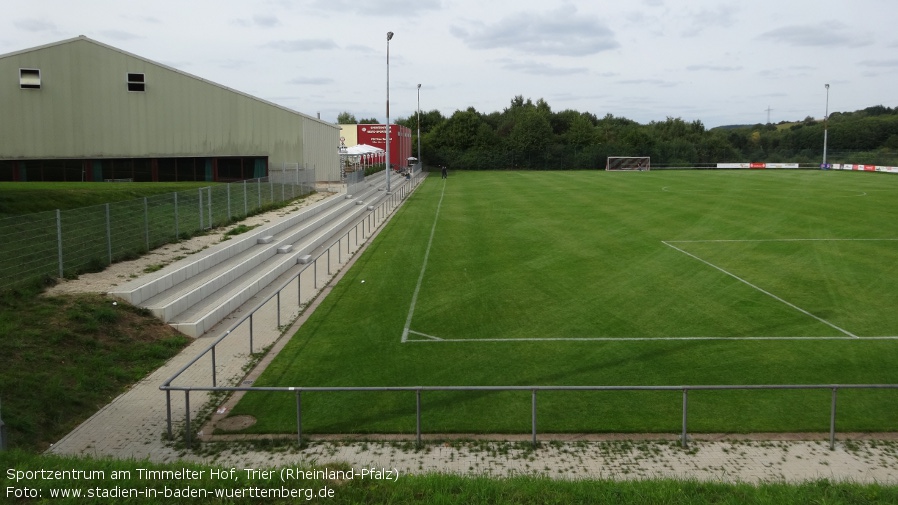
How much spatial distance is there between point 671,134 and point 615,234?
321 ft

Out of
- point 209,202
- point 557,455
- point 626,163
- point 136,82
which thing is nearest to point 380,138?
point 626,163

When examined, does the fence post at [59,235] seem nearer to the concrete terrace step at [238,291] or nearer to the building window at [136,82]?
the concrete terrace step at [238,291]

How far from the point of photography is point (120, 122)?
41344mm

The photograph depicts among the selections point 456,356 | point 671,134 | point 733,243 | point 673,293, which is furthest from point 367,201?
point 671,134

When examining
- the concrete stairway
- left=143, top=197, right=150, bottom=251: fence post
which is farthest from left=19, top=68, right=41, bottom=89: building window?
left=143, top=197, right=150, bottom=251: fence post

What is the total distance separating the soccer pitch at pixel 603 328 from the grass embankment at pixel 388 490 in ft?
10.7

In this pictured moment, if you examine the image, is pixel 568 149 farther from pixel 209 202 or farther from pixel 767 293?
pixel 767 293

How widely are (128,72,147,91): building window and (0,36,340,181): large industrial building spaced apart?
0.05 metres

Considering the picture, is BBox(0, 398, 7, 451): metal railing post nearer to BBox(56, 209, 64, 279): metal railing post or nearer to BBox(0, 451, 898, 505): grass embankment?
BBox(0, 451, 898, 505): grass embankment

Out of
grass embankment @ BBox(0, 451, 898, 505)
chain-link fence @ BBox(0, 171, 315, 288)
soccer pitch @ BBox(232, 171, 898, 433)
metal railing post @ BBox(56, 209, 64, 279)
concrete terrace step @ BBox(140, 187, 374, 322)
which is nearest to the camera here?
grass embankment @ BBox(0, 451, 898, 505)

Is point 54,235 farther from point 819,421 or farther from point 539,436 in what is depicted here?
point 819,421

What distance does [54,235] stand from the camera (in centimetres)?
1761

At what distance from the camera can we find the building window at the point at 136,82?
4106 centimetres

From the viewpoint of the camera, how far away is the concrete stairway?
1741cm
